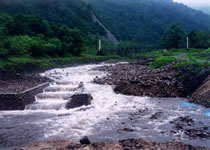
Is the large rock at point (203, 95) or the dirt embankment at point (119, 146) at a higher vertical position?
the large rock at point (203, 95)

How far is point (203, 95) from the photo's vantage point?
16250 millimetres

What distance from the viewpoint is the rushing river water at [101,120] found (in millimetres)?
10375

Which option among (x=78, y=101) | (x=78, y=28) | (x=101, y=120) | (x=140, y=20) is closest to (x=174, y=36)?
(x=78, y=28)

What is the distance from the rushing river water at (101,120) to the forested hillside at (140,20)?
113441mm

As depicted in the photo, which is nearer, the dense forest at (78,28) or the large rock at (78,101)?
the large rock at (78,101)

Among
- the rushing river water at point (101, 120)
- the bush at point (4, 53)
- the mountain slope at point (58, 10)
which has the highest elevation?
the mountain slope at point (58, 10)

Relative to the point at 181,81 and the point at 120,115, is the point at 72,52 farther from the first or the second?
the point at 120,115

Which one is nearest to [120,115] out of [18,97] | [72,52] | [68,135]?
[68,135]

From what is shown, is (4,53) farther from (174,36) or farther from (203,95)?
(174,36)

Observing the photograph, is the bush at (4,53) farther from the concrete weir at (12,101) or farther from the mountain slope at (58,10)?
the mountain slope at (58,10)

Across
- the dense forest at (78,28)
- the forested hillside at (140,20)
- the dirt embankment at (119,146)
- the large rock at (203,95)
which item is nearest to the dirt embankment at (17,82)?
the dense forest at (78,28)

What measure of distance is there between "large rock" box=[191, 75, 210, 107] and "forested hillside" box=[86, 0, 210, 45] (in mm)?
111218

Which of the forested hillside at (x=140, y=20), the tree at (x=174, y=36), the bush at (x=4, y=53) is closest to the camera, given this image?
the bush at (x=4, y=53)

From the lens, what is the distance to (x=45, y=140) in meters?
10.1
